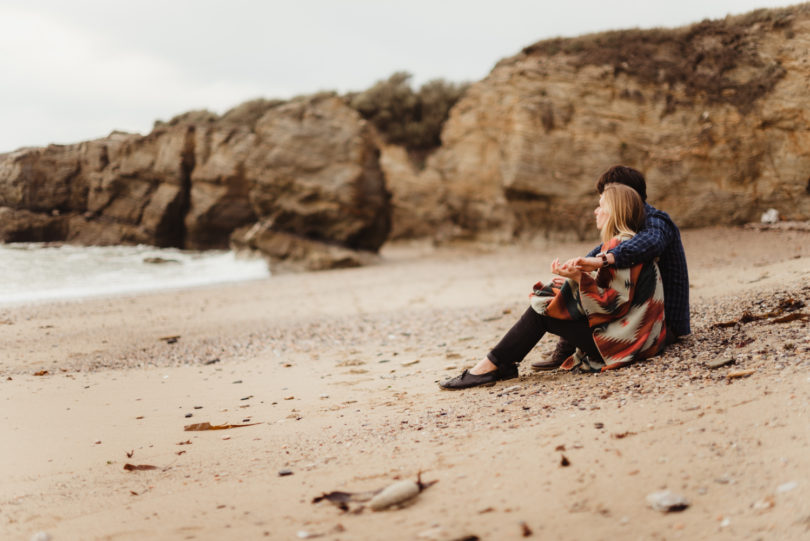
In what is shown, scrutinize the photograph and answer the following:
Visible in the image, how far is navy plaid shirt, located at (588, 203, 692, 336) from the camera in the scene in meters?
3.35

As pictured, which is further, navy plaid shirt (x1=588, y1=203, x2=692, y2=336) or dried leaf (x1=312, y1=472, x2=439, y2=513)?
navy plaid shirt (x1=588, y1=203, x2=692, y2=336)

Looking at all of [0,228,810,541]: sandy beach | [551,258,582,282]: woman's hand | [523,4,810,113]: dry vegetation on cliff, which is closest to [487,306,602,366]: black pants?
[0,228,810,541]: sandy beach

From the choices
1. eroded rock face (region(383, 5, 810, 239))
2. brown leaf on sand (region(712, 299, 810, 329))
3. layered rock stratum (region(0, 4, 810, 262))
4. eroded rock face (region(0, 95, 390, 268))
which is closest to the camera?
brown leaf on sand (region(712, 299, 810, 329))

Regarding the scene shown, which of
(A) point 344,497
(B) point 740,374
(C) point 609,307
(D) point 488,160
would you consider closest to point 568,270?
(C) point 609,307

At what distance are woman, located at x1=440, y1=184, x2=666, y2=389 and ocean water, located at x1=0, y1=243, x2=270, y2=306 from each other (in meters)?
7.01

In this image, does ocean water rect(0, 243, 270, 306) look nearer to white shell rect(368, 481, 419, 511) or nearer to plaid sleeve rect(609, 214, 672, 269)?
white shell rect(368, 481, 419, 511)

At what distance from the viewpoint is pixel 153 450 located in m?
3.21

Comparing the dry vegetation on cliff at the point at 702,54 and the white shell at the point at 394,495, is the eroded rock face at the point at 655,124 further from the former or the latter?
the white shell at the point at 394,495

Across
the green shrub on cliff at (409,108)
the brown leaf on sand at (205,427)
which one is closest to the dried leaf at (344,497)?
the brown leaf on sand at (205,427)

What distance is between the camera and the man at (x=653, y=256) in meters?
3.34

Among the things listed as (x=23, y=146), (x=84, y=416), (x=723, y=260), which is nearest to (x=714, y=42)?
(x=723, y=260)

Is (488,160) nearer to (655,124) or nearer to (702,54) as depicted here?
(655,124)

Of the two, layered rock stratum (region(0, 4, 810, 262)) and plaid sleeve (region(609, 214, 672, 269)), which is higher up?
layered rock stratum (region(0, 4, 810, 262))

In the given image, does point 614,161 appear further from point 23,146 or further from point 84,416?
point 84,416
